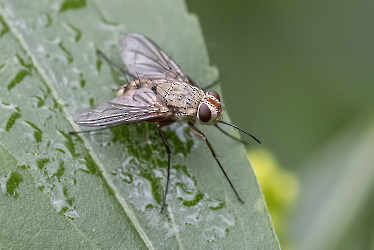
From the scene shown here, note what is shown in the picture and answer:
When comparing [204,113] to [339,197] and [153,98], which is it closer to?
[153,98]

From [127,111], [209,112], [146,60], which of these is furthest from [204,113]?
[146,60]

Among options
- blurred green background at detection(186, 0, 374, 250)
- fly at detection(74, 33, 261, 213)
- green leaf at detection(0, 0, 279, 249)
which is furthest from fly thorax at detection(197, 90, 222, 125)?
blurred green background at detection(186, 0, 374, 250)

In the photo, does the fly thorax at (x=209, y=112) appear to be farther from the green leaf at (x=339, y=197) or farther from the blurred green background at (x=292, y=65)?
the blurred green background at (x=292, y=65)

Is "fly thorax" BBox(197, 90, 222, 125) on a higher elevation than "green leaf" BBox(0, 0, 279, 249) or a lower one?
higher

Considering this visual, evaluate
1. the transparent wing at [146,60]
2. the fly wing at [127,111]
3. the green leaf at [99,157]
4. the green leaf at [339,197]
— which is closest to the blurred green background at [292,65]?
the green leaf at [339,197]

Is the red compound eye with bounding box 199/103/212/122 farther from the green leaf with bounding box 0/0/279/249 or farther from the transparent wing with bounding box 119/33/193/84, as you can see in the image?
the transparent wing with bounding box 119/33/193/84

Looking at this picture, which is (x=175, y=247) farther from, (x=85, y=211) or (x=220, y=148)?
(x=220, y=148)
